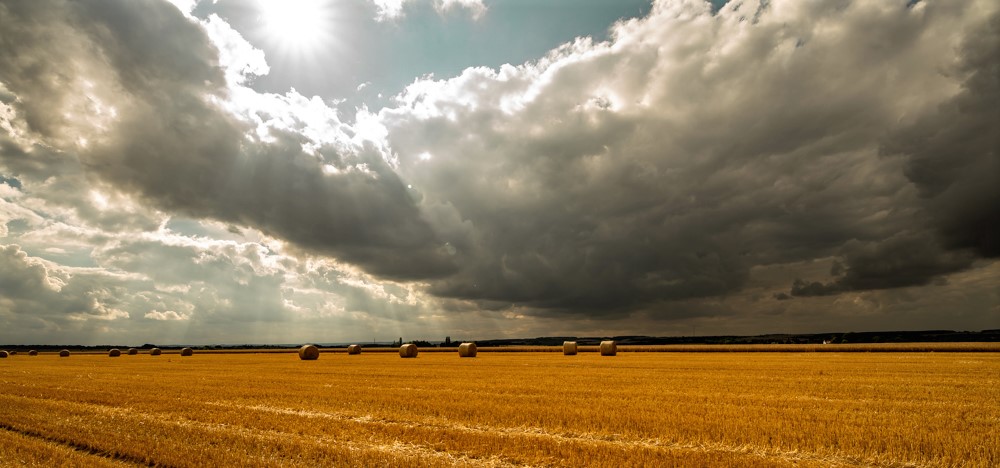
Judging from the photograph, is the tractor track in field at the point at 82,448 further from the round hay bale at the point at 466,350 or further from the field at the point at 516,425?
the round hay bale at the point at 466,350

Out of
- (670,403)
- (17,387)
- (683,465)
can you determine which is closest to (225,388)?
(17,387)

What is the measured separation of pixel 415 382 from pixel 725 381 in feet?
39.1

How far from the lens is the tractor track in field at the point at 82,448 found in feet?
27.0

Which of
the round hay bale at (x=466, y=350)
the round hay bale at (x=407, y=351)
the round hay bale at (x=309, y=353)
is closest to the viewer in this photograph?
the round hay bale at (x=466, y=350)

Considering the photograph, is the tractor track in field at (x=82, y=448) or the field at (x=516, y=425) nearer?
the field at (x=516, y=425)

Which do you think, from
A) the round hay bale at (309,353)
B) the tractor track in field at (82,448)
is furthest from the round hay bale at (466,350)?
the tractor track in field at (82,448)

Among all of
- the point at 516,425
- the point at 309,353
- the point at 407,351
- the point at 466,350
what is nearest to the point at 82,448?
the point at 516,425

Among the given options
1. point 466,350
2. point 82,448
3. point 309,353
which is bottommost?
point 309,353

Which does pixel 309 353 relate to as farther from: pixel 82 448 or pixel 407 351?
pixel 82 448

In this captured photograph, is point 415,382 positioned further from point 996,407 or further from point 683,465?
point 996,407

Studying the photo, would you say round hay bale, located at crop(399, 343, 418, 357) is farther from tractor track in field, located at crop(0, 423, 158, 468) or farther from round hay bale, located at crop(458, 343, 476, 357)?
tractor track in field, located at crop(0, 423, 158, 468)

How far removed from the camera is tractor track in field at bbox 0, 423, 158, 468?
27.0 feet

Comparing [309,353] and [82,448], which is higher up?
[82,448]

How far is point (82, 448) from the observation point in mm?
9289
